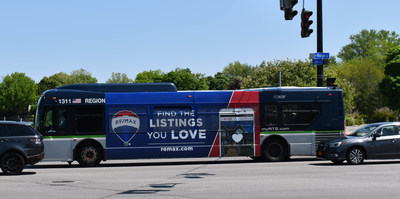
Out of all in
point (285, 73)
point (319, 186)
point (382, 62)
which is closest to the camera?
point (319, 186)

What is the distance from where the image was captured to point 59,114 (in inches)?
730

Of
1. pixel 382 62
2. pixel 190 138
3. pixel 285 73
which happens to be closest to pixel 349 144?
pixel 190 138

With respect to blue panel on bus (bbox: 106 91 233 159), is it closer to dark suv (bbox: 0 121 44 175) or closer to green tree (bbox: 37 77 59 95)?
dark suv (bbox: 0 121 44 175)

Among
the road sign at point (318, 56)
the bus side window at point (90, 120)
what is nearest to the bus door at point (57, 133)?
the bus side window at point (90, 120)

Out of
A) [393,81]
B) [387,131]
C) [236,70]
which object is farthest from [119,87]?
[236,70]

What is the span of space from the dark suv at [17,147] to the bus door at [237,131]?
6750mm

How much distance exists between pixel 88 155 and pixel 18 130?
3424 mm

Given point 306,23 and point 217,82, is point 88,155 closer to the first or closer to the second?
point 306,23

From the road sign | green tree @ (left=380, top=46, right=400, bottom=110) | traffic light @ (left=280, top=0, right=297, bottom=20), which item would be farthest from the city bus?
green tree @ (left=380, top=46, right=400, bottom=110)

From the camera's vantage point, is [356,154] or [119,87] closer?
[356,154]

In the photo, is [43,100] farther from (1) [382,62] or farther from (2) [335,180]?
(1) [382,62]

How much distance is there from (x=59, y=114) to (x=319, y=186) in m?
10.7

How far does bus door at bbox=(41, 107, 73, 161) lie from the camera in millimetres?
18297

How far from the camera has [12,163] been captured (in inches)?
604
